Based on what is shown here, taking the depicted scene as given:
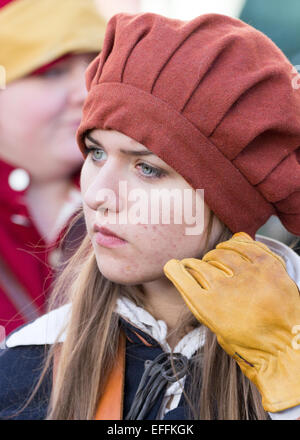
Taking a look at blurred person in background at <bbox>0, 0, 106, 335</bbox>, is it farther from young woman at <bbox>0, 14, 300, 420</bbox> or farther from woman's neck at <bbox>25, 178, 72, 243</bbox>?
young woman at <bbox>0, 14, 300, 420</bbox>

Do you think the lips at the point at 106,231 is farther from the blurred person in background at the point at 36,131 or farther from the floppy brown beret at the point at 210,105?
the blurred person in background at the point at 36,131

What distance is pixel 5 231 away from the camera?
1713 millimetres

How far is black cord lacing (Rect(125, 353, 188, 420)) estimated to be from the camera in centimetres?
119

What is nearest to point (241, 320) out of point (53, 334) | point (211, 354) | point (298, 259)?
point (211, 354)

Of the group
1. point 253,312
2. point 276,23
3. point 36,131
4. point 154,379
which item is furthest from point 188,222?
point 276,23

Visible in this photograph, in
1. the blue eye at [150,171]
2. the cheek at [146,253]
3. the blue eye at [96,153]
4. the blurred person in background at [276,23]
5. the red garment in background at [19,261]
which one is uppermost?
the blurred person in background at [276,23]

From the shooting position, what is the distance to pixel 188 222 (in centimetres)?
117

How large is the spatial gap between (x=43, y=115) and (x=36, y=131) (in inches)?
2.1

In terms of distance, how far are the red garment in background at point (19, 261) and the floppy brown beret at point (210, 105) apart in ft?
2.00

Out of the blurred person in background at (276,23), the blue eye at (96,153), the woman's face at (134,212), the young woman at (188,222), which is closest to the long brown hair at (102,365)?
the young woman at (188,222)

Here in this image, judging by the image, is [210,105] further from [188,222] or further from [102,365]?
[102,365]

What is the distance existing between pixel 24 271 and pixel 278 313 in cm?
91

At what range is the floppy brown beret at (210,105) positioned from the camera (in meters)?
1.12
